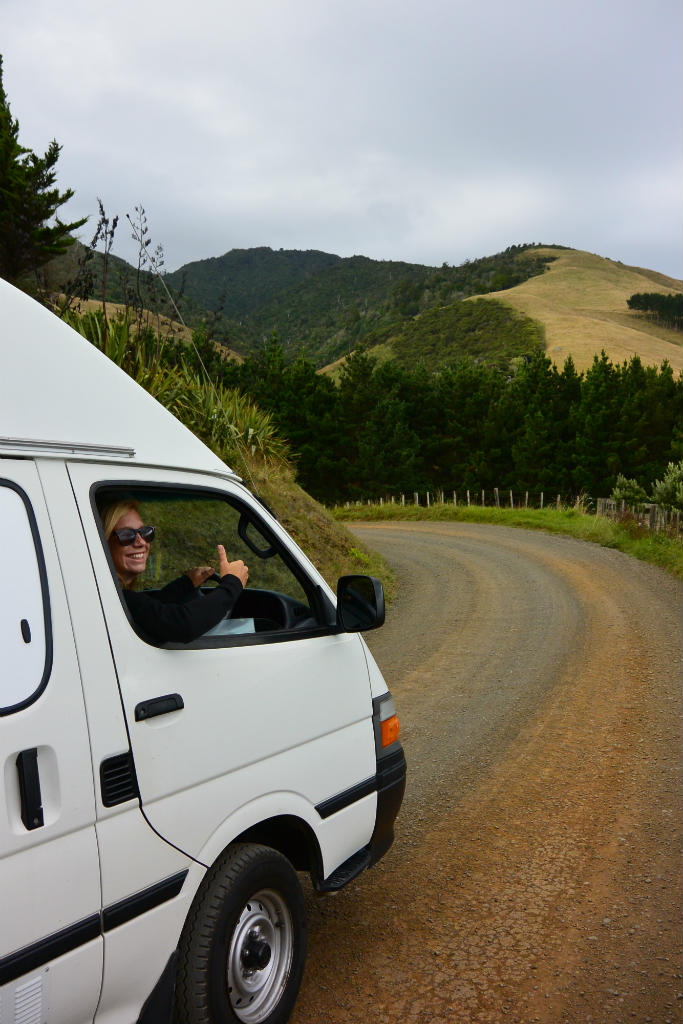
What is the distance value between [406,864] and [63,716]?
292cm

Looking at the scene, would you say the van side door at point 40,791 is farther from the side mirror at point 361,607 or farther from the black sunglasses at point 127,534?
the side mirror at point 361,607

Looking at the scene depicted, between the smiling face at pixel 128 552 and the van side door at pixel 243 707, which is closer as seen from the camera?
the van side door at pixel 243 707

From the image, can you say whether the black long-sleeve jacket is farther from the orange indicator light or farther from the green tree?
the green tree

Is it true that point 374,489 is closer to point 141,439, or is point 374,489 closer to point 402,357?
point 141,439

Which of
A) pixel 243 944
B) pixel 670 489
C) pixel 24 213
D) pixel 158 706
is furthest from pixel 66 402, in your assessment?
pixel 670 489

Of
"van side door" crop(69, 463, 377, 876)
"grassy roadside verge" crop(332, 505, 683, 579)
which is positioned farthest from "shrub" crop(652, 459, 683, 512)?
"van side door" crop(69, 463, 377, 876)

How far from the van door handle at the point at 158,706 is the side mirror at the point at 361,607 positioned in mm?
942

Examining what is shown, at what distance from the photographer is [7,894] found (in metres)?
1.83

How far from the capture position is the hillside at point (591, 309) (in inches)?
4001

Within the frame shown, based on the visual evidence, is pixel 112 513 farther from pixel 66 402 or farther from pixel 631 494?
pixel 631 494

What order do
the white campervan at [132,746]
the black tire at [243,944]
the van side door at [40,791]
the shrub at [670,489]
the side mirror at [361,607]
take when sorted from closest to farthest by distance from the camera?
the van side door at [40,791] → the white campervan at [132,746] → the black tire at [243,944] → the side mirror at [361,607] → the shrub at [670,489]

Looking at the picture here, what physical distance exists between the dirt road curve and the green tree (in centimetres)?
1288

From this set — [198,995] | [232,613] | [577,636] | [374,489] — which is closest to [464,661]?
[577,636]

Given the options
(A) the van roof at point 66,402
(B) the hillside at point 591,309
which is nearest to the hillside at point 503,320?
(B) the hillside at point 591,309
